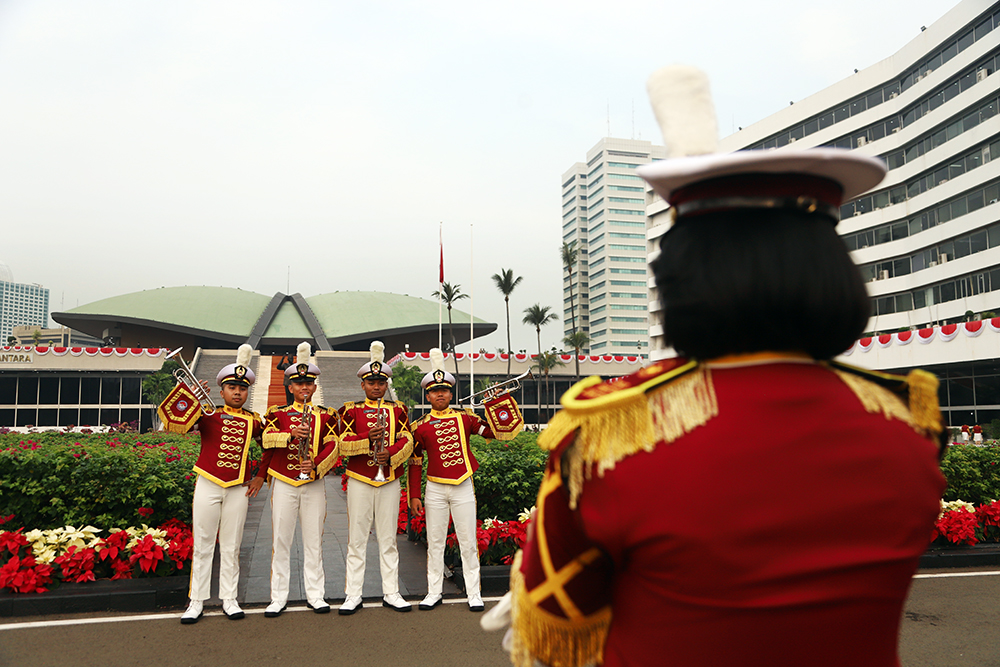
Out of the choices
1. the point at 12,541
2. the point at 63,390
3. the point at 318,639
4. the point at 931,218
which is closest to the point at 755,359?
the point at 318,639

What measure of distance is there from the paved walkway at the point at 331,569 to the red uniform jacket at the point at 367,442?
3.97ft

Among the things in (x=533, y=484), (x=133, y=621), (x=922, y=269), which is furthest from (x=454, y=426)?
(x=922, y=269)

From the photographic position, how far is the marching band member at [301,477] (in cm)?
596

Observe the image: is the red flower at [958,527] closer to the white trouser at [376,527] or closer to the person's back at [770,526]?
the white trouser at [376,527]

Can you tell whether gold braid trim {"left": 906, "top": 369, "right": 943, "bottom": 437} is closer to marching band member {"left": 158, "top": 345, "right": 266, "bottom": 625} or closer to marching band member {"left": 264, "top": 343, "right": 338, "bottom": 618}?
marching band member {"left": 264, "top": 343, "right": 338, "bottom": 618}

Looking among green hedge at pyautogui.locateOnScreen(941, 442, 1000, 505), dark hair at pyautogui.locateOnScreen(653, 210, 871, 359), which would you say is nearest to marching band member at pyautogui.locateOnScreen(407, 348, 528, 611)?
dark hair at pyautogui.locateOnScreen(653, 210, 871, 359)

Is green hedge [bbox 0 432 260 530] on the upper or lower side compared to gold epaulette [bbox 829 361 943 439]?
lower

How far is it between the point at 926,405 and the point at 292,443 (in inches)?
225

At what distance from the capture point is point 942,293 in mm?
39281

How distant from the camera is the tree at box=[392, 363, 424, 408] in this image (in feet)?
131

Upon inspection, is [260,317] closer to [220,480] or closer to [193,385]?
[193,385]

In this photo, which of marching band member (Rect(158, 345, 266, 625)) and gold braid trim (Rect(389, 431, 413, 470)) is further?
gold braid trim (Rect(389, 431, 413, 470))

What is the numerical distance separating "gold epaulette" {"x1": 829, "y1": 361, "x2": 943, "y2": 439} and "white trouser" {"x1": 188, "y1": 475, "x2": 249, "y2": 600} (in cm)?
572

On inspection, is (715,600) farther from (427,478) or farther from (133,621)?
(133,621)
